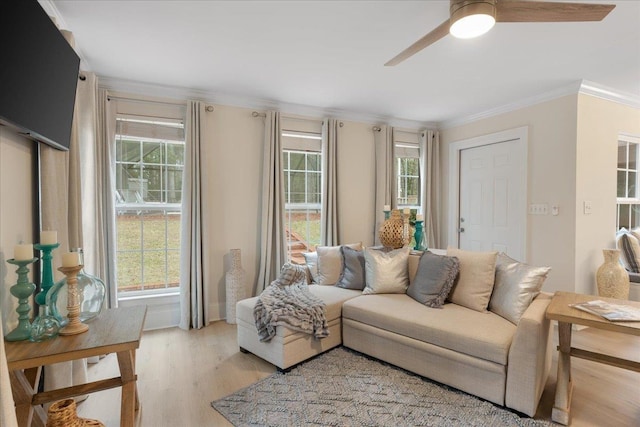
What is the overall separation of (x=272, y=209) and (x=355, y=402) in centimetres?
233

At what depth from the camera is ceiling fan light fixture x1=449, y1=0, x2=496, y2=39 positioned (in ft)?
5.46

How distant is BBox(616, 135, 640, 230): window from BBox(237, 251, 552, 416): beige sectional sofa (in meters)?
2.64

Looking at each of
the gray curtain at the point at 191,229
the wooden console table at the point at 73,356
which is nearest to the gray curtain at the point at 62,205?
the wooden console table at the point at 73,356

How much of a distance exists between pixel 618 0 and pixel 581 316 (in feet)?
6.23

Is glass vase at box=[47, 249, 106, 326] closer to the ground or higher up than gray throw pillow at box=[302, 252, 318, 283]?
higher up

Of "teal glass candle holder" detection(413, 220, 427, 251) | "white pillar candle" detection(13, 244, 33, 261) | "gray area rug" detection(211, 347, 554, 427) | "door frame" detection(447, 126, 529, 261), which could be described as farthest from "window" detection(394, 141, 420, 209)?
"white pillar candle" detection(13, 244, 33, 261)

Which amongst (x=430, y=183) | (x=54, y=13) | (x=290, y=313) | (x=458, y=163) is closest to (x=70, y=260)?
(x=290, y=313)

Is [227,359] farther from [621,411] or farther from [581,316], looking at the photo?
[621,411]

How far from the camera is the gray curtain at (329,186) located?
4406 mm

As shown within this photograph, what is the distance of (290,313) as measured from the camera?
2.66 metres

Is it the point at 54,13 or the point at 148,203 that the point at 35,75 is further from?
the point at 148,203

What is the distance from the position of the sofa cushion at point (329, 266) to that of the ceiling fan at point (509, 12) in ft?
7.54

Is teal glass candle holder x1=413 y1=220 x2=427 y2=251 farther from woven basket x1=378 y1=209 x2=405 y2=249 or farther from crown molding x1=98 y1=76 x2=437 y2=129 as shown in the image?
crown molding x1=98 y1=76 x2=437 y2=129

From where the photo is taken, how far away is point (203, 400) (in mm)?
2258
